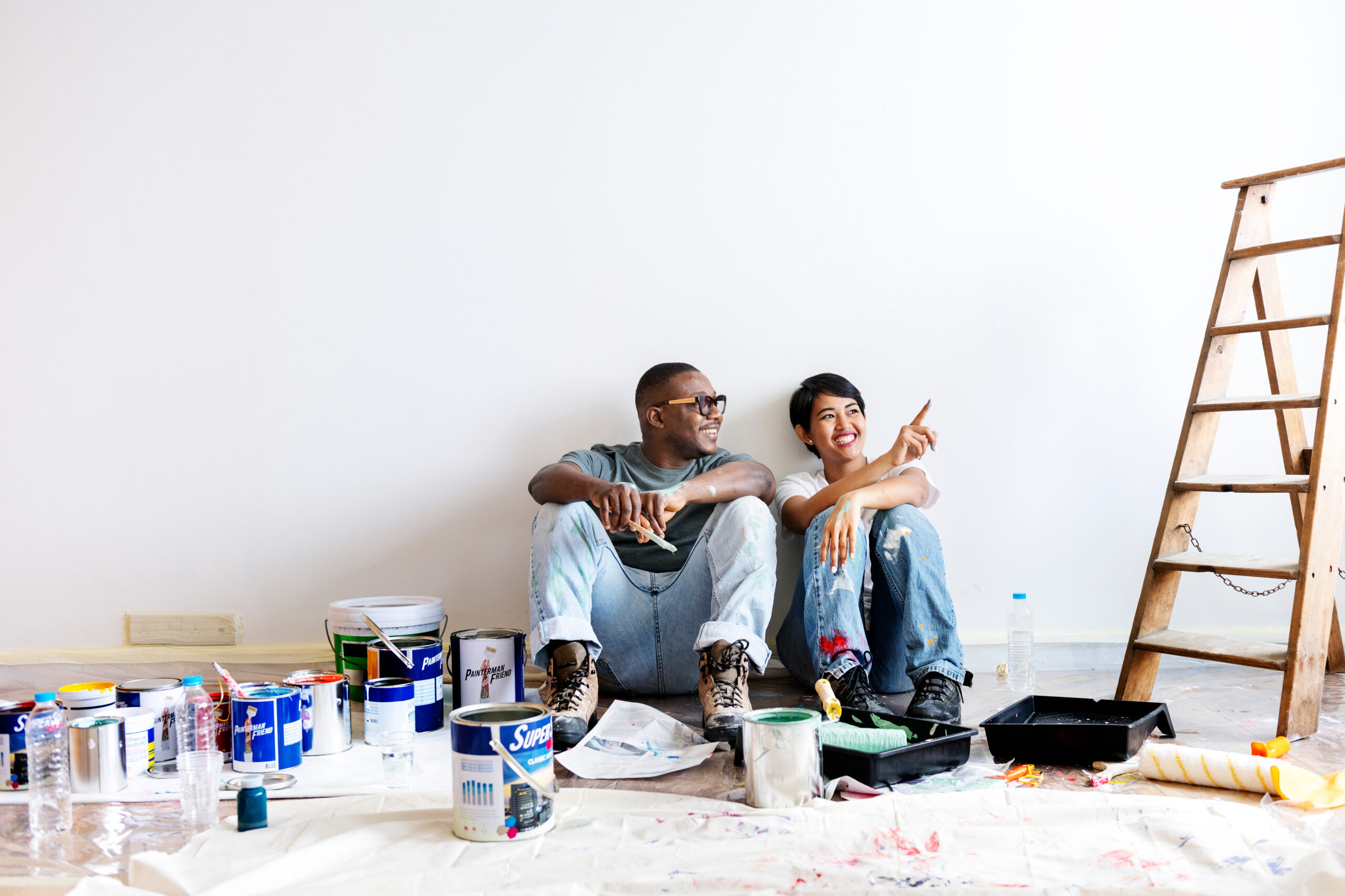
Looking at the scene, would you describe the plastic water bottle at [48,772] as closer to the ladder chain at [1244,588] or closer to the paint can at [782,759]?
the paint can at [782,759]

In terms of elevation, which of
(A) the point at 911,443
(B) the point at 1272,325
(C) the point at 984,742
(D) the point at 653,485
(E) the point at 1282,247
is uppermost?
(E) the point at 1282,247

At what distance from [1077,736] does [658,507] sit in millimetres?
981

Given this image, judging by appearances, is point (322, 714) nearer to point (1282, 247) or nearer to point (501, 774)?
point (501, 774)

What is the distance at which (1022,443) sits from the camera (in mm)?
2729

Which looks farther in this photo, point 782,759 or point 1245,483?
point 1245,483

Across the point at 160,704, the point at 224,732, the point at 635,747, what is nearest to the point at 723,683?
the point at 635,747

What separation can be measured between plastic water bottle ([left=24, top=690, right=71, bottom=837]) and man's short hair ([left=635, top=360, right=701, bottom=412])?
1.46m

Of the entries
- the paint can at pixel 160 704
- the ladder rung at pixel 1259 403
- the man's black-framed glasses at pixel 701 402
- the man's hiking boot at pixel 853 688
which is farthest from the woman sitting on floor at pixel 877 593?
the paint can at pixel 160 704

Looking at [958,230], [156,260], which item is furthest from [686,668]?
[156,260]

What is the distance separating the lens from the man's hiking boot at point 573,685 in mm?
1976

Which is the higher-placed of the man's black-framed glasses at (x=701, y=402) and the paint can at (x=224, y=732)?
the man's black-framed glasses at (x=701, y=402)

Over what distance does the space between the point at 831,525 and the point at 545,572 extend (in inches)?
26.1

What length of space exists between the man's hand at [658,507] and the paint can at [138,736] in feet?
3.44

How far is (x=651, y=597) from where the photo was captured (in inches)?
91.0
